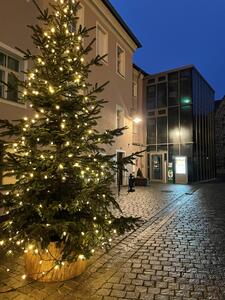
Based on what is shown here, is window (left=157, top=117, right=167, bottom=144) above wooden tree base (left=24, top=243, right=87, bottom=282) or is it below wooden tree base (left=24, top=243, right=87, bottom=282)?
above

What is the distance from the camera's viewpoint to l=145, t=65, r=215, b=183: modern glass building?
860 inches

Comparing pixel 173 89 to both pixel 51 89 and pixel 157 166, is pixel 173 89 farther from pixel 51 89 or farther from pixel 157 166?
pixel 51 89

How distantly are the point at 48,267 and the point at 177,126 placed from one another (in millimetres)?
19967

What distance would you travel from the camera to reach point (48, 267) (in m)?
3.97

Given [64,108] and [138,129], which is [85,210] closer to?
[64,108]

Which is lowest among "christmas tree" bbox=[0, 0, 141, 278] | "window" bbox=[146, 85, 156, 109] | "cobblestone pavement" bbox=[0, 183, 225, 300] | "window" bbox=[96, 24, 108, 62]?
"cobblestone pavement" bbox=[0, 183, 225, 300]

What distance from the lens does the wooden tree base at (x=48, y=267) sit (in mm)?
3955

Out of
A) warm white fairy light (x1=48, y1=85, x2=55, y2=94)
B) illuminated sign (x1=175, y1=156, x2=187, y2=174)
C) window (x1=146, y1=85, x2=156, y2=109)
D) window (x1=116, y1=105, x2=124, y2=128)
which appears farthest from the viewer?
window (x1=146, y1=85, x2=156, y2=109)

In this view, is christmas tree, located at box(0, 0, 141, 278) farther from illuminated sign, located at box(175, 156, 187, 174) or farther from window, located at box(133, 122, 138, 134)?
illuminated sign, located at box(175, 156, 187, 174)

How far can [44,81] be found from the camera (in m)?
4.34

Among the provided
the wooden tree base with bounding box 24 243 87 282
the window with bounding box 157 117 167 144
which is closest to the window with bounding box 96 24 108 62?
the window with bounding box 157 117 167 144

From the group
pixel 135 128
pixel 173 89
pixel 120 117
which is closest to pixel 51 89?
pixel 120 117

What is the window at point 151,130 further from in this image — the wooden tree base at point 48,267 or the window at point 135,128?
the wooden tree base at point 48,267

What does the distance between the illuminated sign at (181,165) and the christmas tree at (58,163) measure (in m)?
17.6
